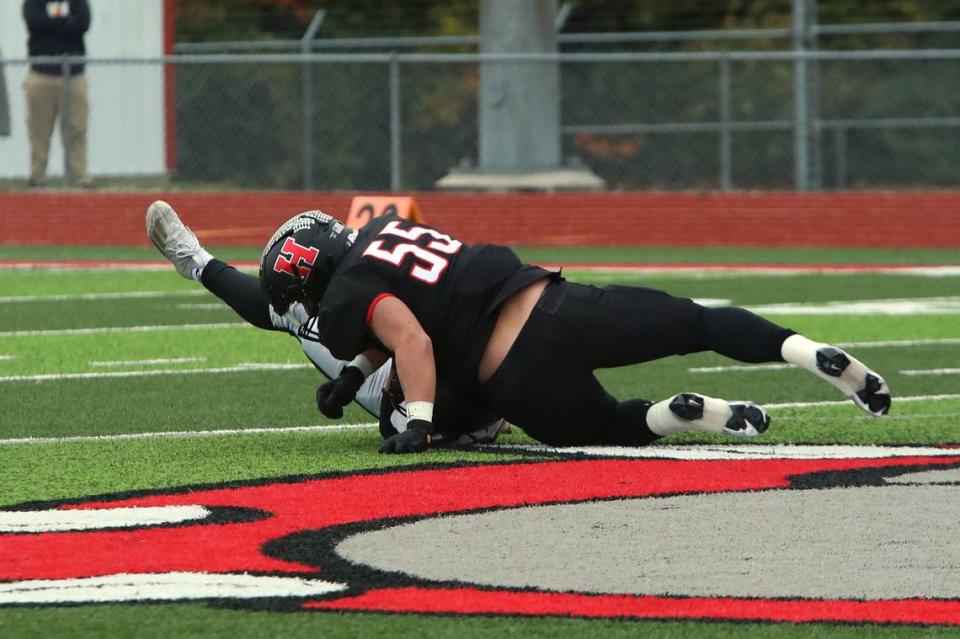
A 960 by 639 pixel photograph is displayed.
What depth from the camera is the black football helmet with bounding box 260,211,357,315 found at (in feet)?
23.3

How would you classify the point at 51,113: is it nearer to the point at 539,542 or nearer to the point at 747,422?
the point at 747,422

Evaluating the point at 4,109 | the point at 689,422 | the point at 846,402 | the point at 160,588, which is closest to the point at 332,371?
the point at 689,422

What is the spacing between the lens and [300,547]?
5.35 m

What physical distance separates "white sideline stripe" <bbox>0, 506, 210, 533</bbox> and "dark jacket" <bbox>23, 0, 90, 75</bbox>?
15088mm

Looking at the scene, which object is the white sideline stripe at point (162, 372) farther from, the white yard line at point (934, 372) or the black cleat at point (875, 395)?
the black cleat at point (875, 395)

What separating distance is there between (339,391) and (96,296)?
7.42 metres

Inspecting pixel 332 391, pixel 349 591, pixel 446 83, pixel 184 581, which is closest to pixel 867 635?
pixel 349 591

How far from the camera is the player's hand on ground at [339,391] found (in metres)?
7.24

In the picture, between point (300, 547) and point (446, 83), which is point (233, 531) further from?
point (446, 83)

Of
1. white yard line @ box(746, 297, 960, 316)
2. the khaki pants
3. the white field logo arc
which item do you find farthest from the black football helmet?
the khaki pants

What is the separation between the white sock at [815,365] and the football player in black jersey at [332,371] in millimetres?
1075

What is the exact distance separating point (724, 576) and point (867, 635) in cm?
63

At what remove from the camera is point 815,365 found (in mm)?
6770

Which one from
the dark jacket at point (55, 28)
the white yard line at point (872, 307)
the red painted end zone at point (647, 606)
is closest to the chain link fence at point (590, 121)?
the dark jacket at point (55, 28)
